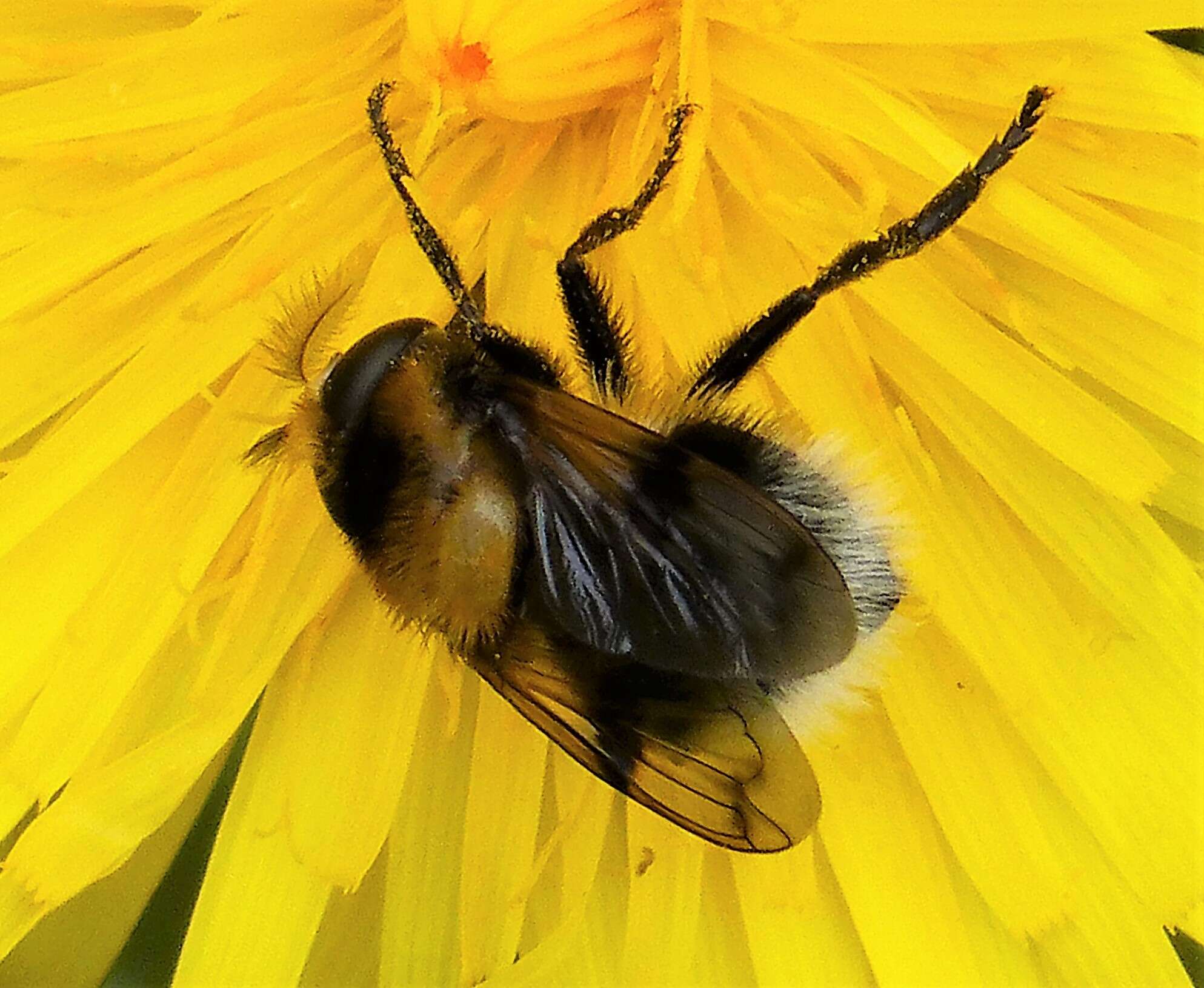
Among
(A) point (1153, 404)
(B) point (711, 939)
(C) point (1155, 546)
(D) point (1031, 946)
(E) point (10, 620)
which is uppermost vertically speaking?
(E) point (10, 620)

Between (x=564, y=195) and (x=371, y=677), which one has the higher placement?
(x=564, y=195)

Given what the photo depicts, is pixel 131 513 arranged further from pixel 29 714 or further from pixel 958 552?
pixel 958 552

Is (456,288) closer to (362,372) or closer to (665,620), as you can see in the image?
(362,372)

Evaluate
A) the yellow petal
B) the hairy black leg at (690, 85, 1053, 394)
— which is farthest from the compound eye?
the yellow petal

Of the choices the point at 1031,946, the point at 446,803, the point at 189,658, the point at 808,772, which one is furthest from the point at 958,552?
the point at 189,658

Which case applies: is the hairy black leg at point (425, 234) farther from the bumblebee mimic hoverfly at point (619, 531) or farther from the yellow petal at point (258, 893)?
the yellow petal at point (258, 893)

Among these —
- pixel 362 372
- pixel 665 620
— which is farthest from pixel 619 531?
pixel 362 372
